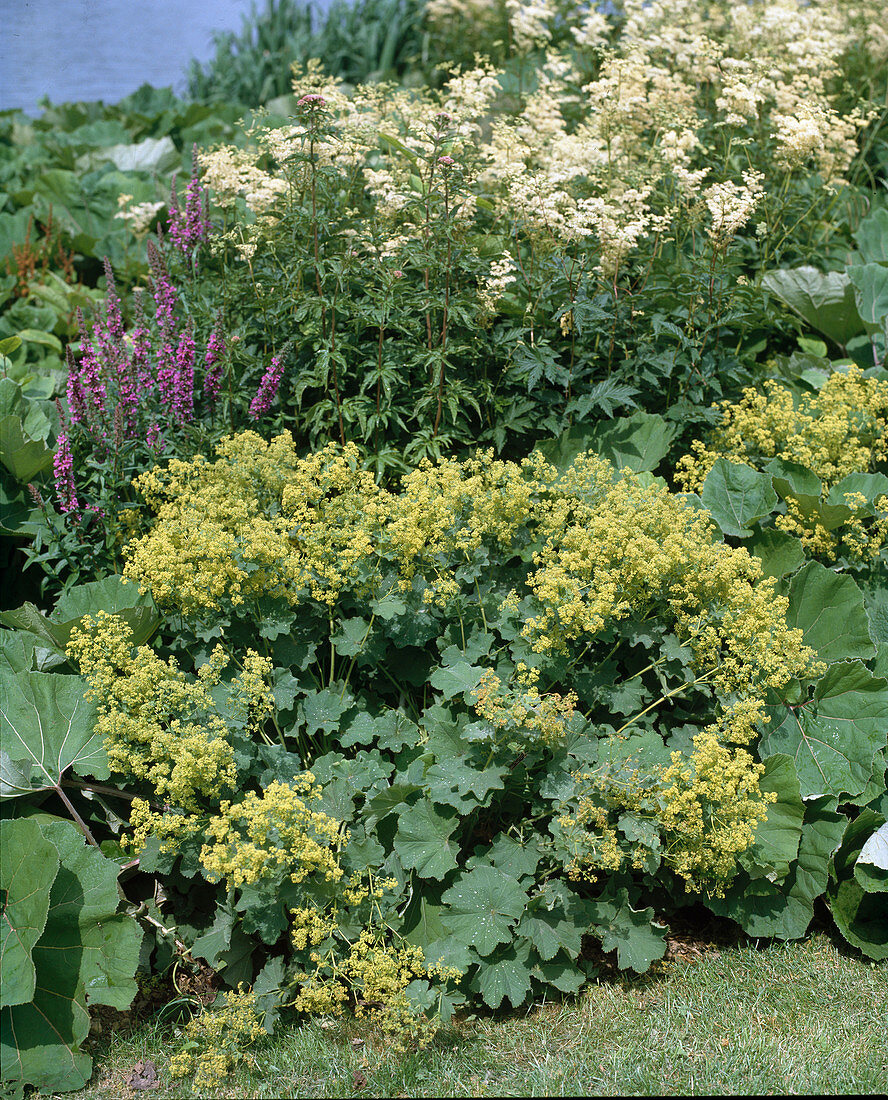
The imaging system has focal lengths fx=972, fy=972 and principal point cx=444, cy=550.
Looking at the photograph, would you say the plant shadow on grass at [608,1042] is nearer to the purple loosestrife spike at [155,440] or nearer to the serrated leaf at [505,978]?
the serrated leaf at [505,978]

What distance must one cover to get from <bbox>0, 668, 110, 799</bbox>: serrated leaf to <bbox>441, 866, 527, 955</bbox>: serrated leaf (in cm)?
124

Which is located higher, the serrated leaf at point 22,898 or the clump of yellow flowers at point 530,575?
the clump of yellow flowers at point 530,575

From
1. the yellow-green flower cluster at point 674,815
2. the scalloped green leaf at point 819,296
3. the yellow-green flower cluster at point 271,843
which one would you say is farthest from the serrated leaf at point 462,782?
the scalloped green leaf at point 819,296

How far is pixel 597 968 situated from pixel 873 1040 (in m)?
0.86

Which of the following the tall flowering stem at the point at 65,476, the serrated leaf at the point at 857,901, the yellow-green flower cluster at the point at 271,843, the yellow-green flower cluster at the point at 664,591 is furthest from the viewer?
the tall flowering stem at the point at 65,476

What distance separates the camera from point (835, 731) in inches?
142

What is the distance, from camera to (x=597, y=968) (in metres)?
3.30

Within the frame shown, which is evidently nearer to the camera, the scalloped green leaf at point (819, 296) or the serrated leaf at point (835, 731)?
the serrated leaf at point (835, 731)

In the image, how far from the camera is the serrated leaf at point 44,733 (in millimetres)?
3271

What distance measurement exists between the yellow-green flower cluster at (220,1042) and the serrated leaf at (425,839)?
0.62m

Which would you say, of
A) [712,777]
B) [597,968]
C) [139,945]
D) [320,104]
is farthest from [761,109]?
[139,945]

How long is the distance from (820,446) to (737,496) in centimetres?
49

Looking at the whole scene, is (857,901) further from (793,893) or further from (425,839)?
(425,839)

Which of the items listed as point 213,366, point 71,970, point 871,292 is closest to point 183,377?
point 213,366
